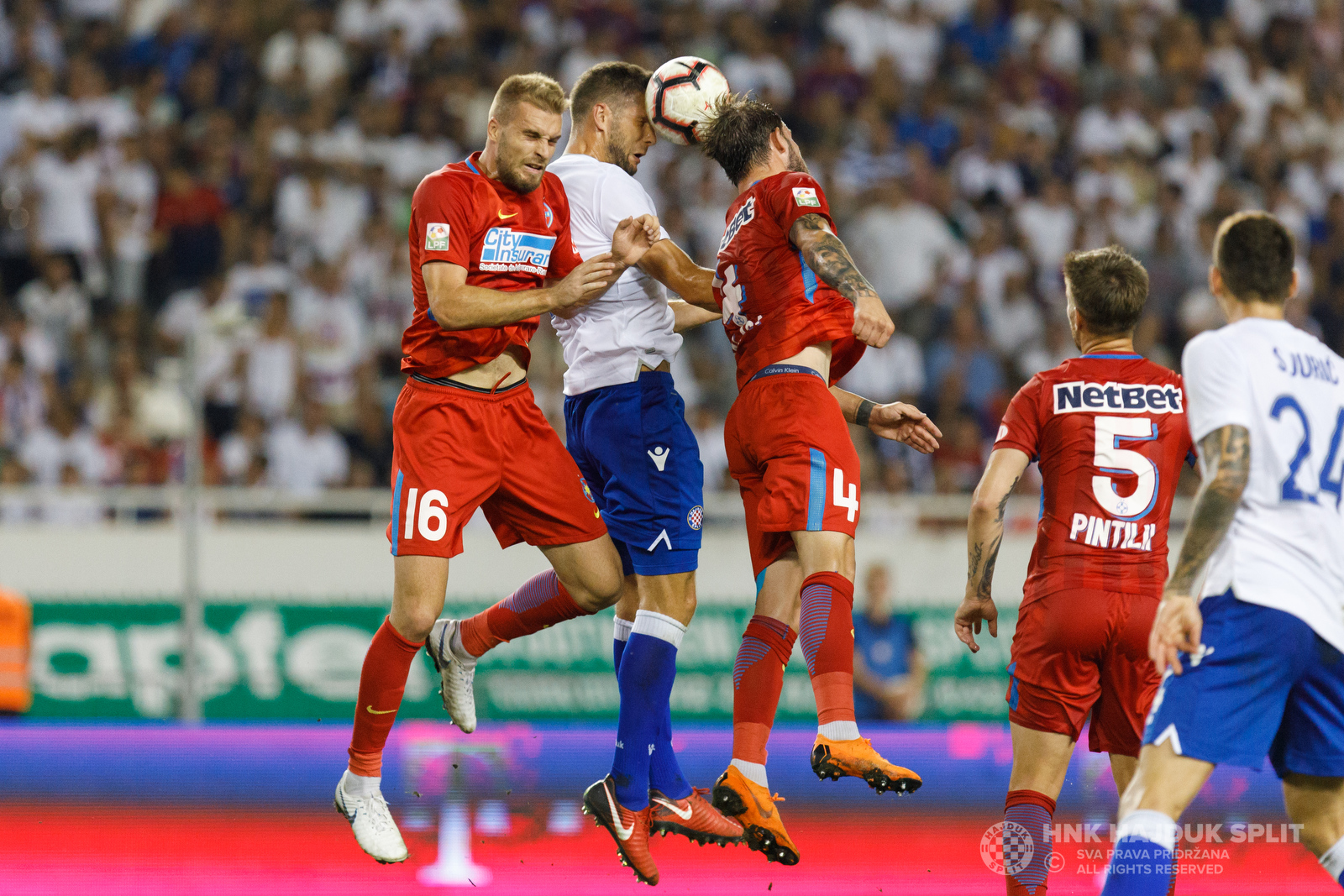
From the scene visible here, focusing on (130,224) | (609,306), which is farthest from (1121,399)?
(130,224)

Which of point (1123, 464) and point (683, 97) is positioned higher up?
point (683, 97)

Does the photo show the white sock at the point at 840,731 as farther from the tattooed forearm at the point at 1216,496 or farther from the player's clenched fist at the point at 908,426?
the tattooed forearm at the point at 1216,496

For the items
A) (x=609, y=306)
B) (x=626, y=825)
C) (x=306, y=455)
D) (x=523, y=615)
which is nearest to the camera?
(x=626, y=825)

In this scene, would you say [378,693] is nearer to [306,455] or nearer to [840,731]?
[840,731]

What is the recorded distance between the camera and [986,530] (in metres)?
5.52

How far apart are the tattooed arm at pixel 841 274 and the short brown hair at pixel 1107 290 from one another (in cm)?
82

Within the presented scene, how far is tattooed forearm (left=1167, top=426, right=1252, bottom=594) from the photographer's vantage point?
439 cm

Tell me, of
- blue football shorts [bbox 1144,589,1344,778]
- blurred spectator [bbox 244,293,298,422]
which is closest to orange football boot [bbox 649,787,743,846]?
blue football shorts [bbox 1144,589,1344,778]

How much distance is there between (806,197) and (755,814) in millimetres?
2359

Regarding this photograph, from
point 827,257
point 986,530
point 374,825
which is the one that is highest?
point 827,257

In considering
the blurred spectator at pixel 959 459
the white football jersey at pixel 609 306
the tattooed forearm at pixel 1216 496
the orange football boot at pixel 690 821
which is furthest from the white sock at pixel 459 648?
the blurred spectator at pixel 959 459

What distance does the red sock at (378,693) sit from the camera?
5891 millimetres

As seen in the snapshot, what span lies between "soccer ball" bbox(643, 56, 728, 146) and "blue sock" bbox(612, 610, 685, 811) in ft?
6.58

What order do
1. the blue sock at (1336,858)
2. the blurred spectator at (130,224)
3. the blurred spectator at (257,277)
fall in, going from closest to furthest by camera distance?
the blue sock at (1336,858) < the blurred spectator at (257,277) < the blurred spectator at (130,224)
